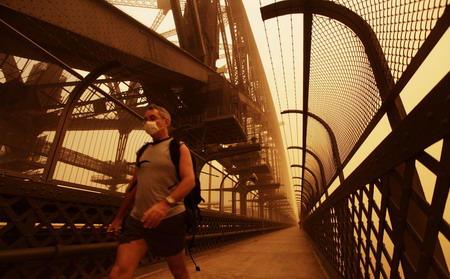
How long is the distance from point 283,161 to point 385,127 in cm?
3898

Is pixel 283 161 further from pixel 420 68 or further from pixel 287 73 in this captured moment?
pixel 420 68

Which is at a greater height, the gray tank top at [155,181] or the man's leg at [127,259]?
the gray tank top at [155,181]

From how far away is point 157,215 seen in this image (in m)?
1.75

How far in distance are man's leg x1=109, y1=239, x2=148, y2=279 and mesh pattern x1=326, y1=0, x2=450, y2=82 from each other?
247 centimetres

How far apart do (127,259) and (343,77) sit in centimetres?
375

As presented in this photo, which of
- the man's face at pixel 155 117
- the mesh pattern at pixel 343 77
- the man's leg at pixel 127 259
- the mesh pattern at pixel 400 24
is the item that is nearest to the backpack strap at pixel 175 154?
the man's face at pixel 155 117

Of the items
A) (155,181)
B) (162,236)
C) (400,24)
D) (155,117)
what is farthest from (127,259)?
(400,24)

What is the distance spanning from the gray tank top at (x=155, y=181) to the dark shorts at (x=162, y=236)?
6 centimetres

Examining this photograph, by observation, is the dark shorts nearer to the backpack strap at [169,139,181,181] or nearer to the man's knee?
the man's knee

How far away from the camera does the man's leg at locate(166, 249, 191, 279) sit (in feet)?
6.51

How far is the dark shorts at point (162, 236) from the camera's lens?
1.93 meters

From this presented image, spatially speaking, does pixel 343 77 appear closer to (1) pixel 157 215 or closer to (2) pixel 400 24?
(2) pixel 400 24

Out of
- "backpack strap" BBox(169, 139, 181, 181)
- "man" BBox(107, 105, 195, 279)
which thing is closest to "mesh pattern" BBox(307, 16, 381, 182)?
"backpack strap" BBox(169, 139, 181, 181)

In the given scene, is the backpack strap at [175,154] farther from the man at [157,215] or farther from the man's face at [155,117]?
the man's face at [155,117]
